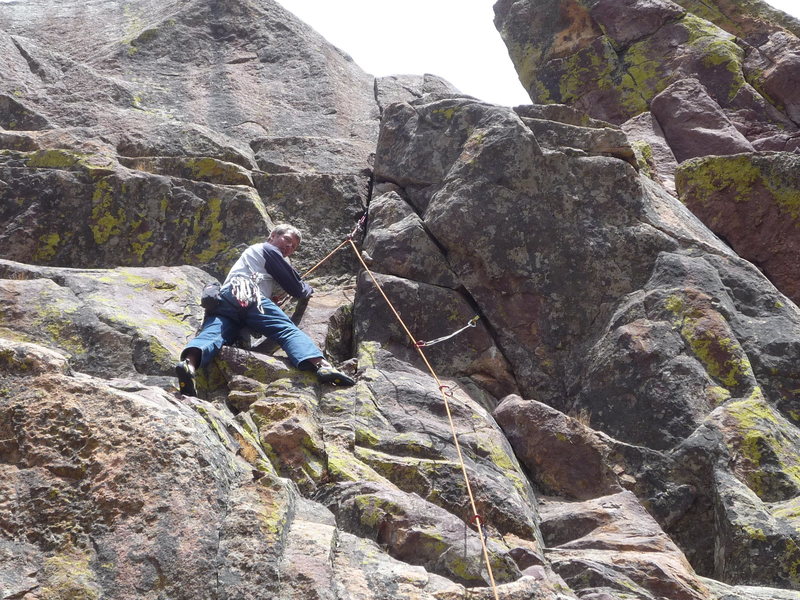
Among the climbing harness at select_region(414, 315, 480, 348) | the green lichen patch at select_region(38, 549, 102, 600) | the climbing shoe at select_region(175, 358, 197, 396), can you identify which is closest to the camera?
the green lichen patch at select_region(38, 549, 102, 600)

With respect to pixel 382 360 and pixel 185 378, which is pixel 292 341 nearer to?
pixel 382 360

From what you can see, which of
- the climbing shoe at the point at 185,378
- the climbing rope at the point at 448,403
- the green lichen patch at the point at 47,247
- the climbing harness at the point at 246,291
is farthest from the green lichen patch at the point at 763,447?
the green lichen patch at the point at 47,247

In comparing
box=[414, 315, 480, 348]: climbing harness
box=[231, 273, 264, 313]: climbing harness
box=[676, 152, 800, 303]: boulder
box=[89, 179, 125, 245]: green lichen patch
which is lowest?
box=[89, 179, 125, 245]: green lichen patch

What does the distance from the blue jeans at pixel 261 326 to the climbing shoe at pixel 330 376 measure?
0.17 m

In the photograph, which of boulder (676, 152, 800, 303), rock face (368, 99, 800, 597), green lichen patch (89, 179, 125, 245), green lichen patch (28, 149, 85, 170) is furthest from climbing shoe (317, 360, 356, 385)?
boulder (676, 152, 800, 303)

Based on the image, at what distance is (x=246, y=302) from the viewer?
33.8ft

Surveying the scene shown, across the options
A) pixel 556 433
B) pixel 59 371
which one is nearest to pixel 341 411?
pixel 556 433

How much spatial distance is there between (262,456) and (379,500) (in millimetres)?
1108

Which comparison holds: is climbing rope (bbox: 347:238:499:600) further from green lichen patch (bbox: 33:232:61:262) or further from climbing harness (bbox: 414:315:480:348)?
green lichen patch (bbox: 33:232:61:262)

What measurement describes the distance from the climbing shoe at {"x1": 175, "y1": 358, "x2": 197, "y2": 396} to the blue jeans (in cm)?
146

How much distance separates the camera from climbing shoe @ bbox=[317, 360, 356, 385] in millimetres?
9914

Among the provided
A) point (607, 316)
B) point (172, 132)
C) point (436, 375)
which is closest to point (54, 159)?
point (172, 132)

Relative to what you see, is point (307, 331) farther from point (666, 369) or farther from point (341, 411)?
point (666, 369)

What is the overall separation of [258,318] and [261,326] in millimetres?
103
